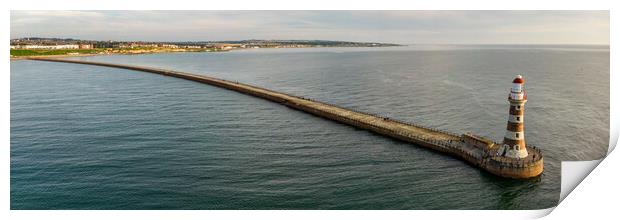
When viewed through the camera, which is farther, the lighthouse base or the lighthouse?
the lighthouse base

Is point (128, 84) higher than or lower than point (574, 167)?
higher

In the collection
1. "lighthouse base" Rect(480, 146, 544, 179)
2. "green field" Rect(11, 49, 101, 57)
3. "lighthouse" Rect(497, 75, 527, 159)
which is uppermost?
"green field" Rect(11, 49, 101, 57)

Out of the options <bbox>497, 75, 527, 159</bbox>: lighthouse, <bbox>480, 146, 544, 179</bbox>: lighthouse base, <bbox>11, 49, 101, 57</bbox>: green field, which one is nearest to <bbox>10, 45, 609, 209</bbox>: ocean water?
<bbox>480, 146, 544, 179</bbox>: lighthouse base

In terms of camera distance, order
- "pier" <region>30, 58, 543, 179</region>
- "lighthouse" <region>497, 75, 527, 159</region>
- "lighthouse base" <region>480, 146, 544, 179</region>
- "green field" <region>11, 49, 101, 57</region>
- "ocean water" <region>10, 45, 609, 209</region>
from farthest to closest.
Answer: "green field" <region>11, 49, 101, 57</region> → "pier" <region>30, 58, 543, 179</region> → "lighthouse base" <region>480, 146, 544, 179</region> → "lighthouse" <region>497, 75, 527, 159</region> → "ocean water" <region>10, 45, 609, 209</region>

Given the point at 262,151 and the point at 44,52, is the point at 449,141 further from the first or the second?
the point at 44,52

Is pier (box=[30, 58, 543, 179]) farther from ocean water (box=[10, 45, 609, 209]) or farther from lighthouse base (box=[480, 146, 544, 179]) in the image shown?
ocean water (box=[10, 45, 609, 209])

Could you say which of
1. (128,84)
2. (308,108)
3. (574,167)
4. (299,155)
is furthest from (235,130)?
(128,84)
